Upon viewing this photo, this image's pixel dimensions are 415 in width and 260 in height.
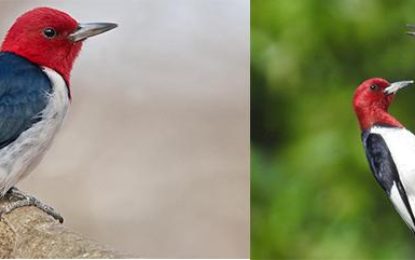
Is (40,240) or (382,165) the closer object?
(40,240)

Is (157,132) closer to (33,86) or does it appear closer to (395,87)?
(33,86)

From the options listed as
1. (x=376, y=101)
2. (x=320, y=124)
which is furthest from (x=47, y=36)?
(x=376, y=101)

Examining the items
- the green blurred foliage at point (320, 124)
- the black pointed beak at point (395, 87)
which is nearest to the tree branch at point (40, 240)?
the green blurred foliage at point (320, 124)

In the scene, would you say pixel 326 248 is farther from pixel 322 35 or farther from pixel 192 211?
pixel 322 35

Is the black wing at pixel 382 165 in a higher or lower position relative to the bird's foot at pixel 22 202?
higher

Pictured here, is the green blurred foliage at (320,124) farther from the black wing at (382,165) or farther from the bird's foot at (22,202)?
the bird's foot at (22,202)

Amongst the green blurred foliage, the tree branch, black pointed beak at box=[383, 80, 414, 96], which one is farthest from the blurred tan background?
black pointed beak at box=[383, 80, 414, 96]
